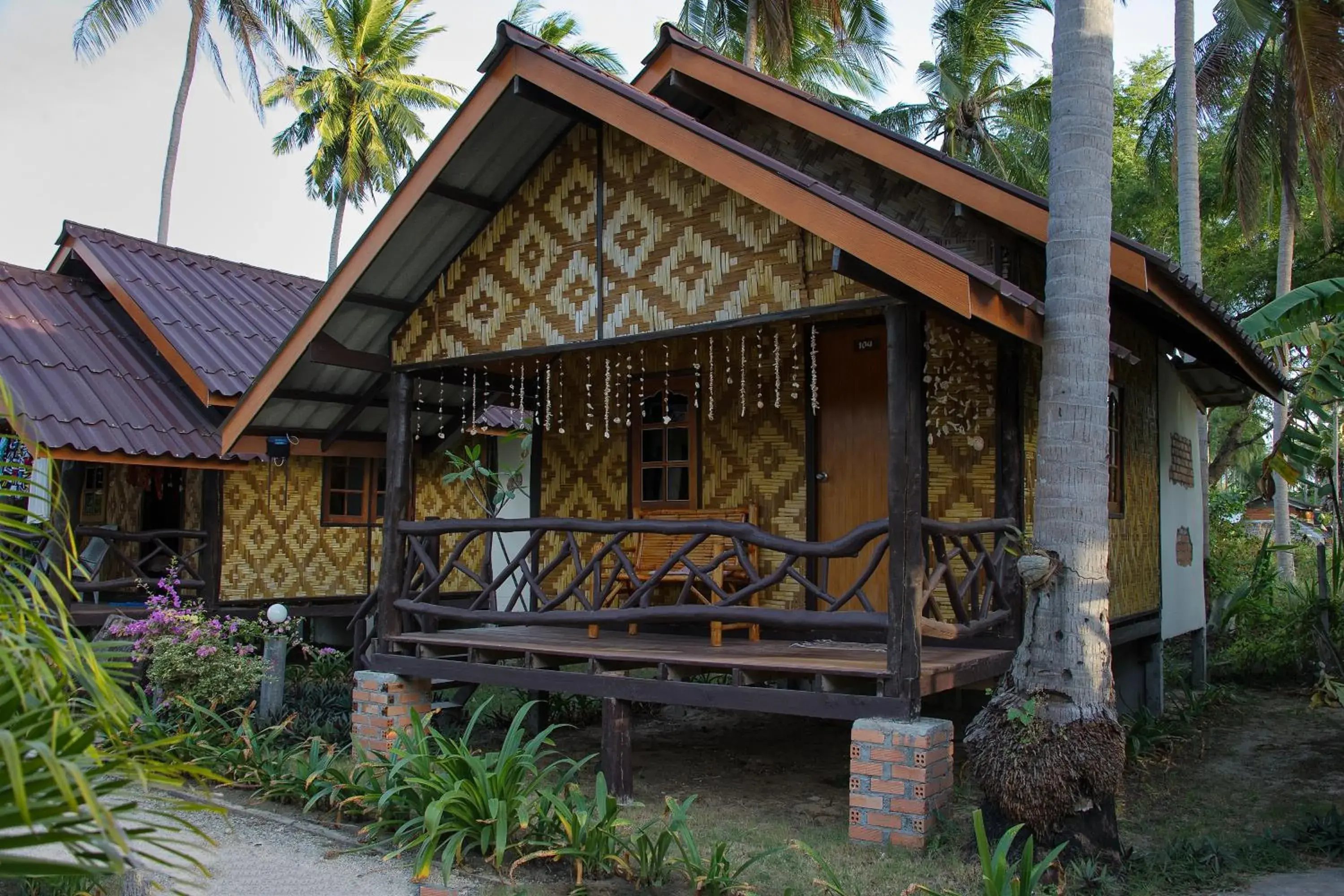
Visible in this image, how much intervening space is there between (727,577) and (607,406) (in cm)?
212

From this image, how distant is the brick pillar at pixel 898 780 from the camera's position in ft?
19.6

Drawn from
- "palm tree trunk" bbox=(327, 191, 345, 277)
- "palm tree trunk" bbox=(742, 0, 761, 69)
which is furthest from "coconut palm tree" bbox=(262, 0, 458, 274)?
"palm tree trunk" bbox=(742, 0, 761, 69)

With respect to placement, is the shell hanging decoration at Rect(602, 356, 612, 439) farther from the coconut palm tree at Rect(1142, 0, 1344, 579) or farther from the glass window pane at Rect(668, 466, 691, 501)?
the coconut palm tree at Rect(1142, 0, 1344, 579)

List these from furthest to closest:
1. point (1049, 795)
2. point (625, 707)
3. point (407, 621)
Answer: point (407, 621), point (625, 707), point (1049, 795)

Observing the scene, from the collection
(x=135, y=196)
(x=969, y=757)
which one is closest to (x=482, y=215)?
(x=969, y=757)

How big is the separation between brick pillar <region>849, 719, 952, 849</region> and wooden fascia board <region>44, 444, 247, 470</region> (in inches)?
311

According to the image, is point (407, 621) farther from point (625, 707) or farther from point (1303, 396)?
point (1303, 396)

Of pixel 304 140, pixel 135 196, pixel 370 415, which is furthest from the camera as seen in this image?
pixel 135 196

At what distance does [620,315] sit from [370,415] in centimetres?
491

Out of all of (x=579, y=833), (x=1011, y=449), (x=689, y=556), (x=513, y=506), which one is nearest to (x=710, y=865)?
(x=579, y=833)

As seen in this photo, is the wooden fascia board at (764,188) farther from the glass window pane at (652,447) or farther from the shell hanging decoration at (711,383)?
the glass window pane at (652,447)

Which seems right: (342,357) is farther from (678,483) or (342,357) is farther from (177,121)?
(177,121)

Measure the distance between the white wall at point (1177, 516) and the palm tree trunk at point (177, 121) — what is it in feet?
70.4

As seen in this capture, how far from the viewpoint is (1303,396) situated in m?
8.62
